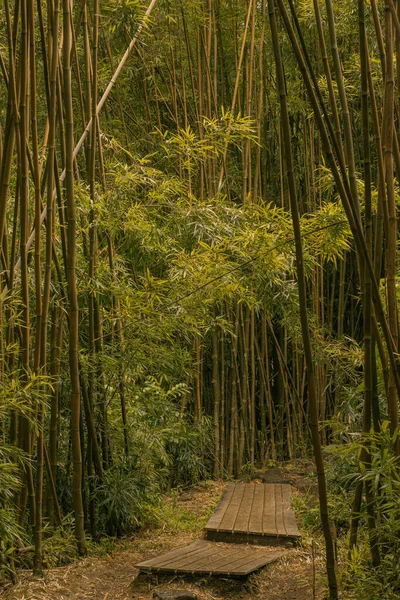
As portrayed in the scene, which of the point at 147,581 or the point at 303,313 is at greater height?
the point at 303,313

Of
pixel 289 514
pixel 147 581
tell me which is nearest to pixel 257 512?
pixel 289 514

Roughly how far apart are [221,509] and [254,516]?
0.81ft

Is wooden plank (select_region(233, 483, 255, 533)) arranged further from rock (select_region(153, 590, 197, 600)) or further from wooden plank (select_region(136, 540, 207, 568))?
rock (select_region(153, 590, 197, 600))

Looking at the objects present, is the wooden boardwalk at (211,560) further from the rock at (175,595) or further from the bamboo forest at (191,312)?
the rock at (175,595)

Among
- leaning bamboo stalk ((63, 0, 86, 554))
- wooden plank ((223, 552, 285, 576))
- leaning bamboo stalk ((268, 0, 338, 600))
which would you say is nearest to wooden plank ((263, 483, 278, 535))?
wooden plank ((223, 552, 285, 576))

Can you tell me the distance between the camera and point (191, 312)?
4.25 meters

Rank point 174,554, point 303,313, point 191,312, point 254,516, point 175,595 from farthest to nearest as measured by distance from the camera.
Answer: point 254,516, point 191,312, point 174,554, point 175,595, point 303,313

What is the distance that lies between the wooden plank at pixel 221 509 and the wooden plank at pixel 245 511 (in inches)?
3.4

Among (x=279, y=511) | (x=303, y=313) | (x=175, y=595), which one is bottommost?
(x=279, y=511)

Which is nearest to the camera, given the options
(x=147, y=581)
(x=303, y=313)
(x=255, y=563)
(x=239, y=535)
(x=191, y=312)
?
(x=303, y=313)

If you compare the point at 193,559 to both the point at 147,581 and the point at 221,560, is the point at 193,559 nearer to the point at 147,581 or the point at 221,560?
the point at 221,560

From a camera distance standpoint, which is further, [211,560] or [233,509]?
[233,509]

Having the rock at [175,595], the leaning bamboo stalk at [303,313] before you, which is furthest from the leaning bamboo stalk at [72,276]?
the leaning bamboo stalk at [303,313]

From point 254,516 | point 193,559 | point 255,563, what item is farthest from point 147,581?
point 254,516
